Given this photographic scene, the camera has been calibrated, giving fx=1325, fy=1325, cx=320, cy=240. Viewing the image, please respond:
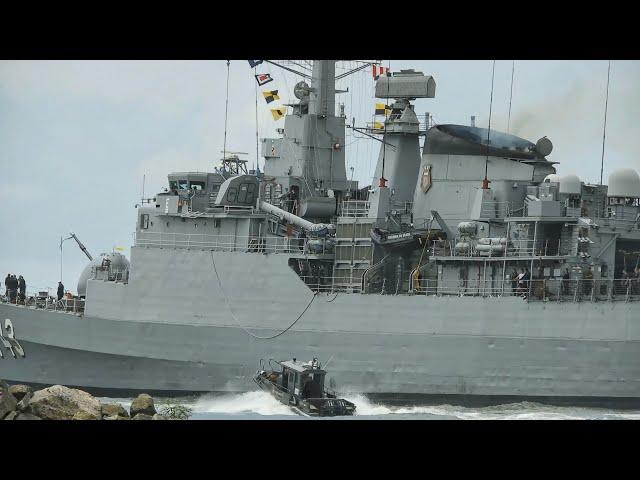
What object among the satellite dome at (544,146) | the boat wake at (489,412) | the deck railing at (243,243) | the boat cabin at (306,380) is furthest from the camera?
the deck railing at (243,243)

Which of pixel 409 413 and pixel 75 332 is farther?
pixel 75 332

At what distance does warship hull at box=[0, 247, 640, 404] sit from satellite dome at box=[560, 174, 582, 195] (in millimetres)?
2499

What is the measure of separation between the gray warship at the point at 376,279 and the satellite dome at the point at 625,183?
0.04 metres

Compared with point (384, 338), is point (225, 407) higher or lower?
lower

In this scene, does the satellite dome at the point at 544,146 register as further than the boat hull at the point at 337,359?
Yes

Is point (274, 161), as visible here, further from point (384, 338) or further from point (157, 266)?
point (384, 338)

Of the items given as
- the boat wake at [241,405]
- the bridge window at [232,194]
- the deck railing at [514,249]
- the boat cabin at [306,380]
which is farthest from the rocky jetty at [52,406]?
the deck railing at [514,249]

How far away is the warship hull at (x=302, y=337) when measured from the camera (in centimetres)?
2723

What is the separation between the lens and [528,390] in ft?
90.7

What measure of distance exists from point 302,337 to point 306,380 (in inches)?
111

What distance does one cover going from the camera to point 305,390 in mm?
27438

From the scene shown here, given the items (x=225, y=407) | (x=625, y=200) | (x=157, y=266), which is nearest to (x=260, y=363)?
(x=225, y=407)

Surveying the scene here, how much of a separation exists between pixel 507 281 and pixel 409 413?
3544 mm

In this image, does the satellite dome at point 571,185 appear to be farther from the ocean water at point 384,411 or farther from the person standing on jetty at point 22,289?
the person standing on jetty at point 22,289
